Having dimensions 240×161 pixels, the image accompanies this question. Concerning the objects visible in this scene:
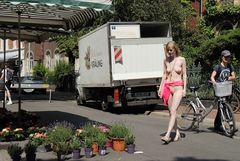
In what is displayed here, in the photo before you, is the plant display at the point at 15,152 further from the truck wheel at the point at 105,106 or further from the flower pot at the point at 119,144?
the truck wheel at the point at 105,106

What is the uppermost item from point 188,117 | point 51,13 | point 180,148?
point 51,13

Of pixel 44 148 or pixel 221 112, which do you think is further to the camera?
pixel 221 112

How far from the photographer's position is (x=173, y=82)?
34.9 ft

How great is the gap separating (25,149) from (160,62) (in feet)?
36.7

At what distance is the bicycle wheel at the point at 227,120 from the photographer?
11.6m

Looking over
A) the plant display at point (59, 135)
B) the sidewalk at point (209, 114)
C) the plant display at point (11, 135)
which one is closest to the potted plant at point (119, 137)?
the plant display at point (59, 135)

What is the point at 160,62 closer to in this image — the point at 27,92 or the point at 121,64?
the point at 121,64

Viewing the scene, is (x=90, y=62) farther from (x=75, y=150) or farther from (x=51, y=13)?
(x=75, y=150)

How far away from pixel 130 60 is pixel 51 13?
306 inches

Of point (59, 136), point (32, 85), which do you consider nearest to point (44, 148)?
point (59, 136)

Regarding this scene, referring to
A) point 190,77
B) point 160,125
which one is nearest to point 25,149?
point 160,125

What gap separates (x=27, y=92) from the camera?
3666 centimetres

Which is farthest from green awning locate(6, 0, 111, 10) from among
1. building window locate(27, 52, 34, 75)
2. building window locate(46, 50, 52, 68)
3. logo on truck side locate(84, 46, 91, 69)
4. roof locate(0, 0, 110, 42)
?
building window locate(27, 52, 34, 75)

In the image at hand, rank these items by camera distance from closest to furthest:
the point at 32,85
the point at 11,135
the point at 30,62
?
1. the point at 11,135
2. the point at 32,85
3. the point at 30,62
